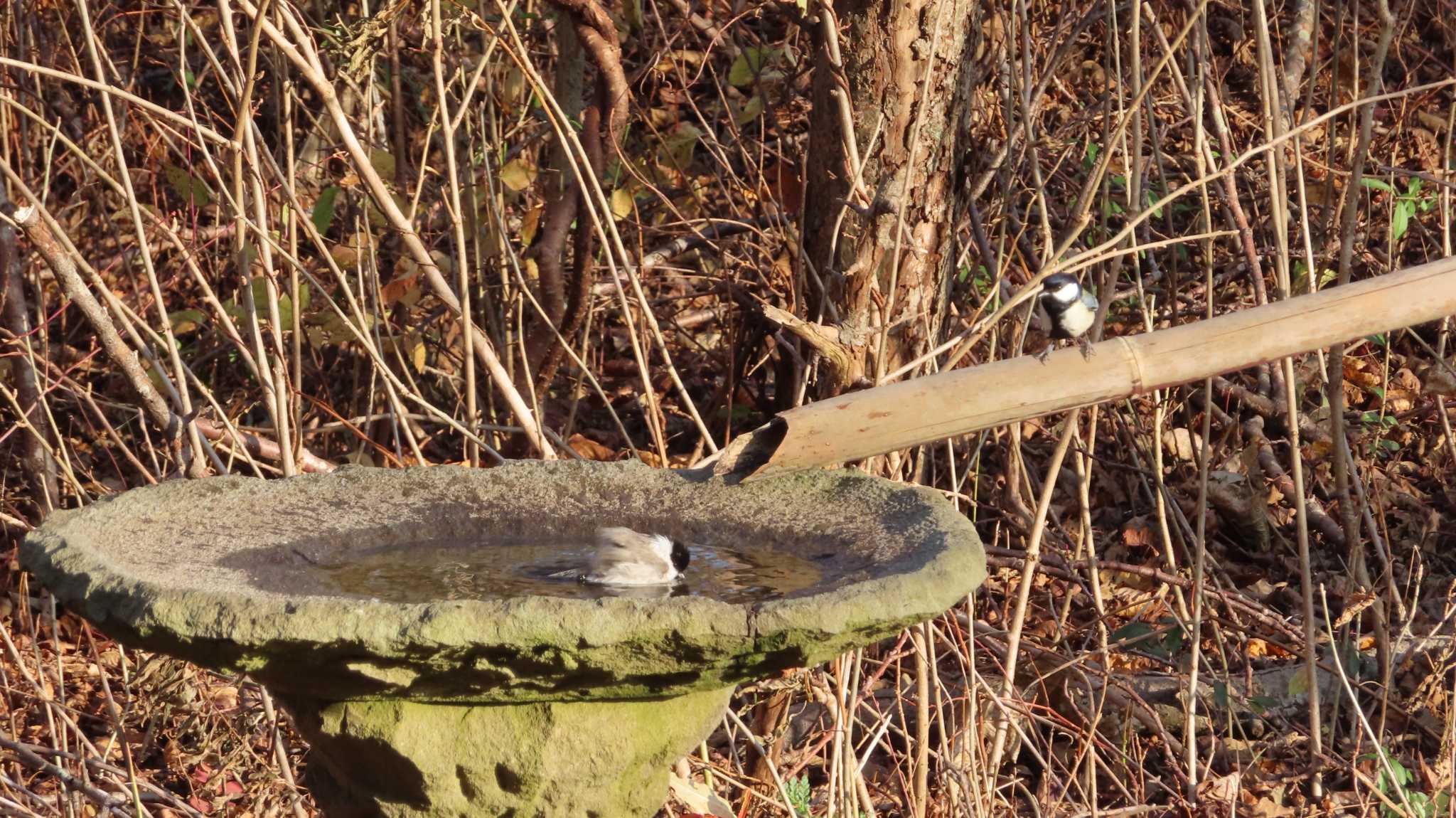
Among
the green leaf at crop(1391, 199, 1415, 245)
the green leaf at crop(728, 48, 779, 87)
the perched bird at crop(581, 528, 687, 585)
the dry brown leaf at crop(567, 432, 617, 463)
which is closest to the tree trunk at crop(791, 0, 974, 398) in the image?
the green leaf at crop(728, 48, 779, 87)

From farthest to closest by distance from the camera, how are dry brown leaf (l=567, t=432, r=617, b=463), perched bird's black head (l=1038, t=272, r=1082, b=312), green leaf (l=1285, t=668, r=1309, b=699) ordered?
1. dry brown leaf (l=567, t=432, r=617, b=463)
2. green leaf (l=1285, t=668, r=1309, b=699)
3. perched bird's black head (l=1038, t=272, r=1082, b=312)

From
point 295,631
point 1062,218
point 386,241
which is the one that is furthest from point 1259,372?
point 295,631

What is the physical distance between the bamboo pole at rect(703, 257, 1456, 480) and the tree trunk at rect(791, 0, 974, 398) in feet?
2.65

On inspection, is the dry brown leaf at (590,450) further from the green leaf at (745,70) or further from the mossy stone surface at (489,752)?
the mossy stone surface at (489,752)

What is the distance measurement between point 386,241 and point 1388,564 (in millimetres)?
3514

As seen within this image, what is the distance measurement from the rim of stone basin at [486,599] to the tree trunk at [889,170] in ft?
2.75

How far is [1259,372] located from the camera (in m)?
5.31

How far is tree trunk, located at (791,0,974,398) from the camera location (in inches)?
130

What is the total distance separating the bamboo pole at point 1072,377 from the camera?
2398 mm

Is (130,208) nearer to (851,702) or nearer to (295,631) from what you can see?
(295,631)

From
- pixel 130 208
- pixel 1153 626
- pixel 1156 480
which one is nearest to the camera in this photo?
pixel 130 208

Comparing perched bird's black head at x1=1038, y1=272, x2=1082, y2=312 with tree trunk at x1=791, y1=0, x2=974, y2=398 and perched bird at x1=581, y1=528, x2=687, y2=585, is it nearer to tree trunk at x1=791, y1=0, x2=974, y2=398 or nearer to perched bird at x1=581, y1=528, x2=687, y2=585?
tree trunk at x1=791, y1=0, x2=974, y2=398

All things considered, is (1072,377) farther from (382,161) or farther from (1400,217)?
(1400,217)

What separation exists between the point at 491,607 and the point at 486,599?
0.56ft
